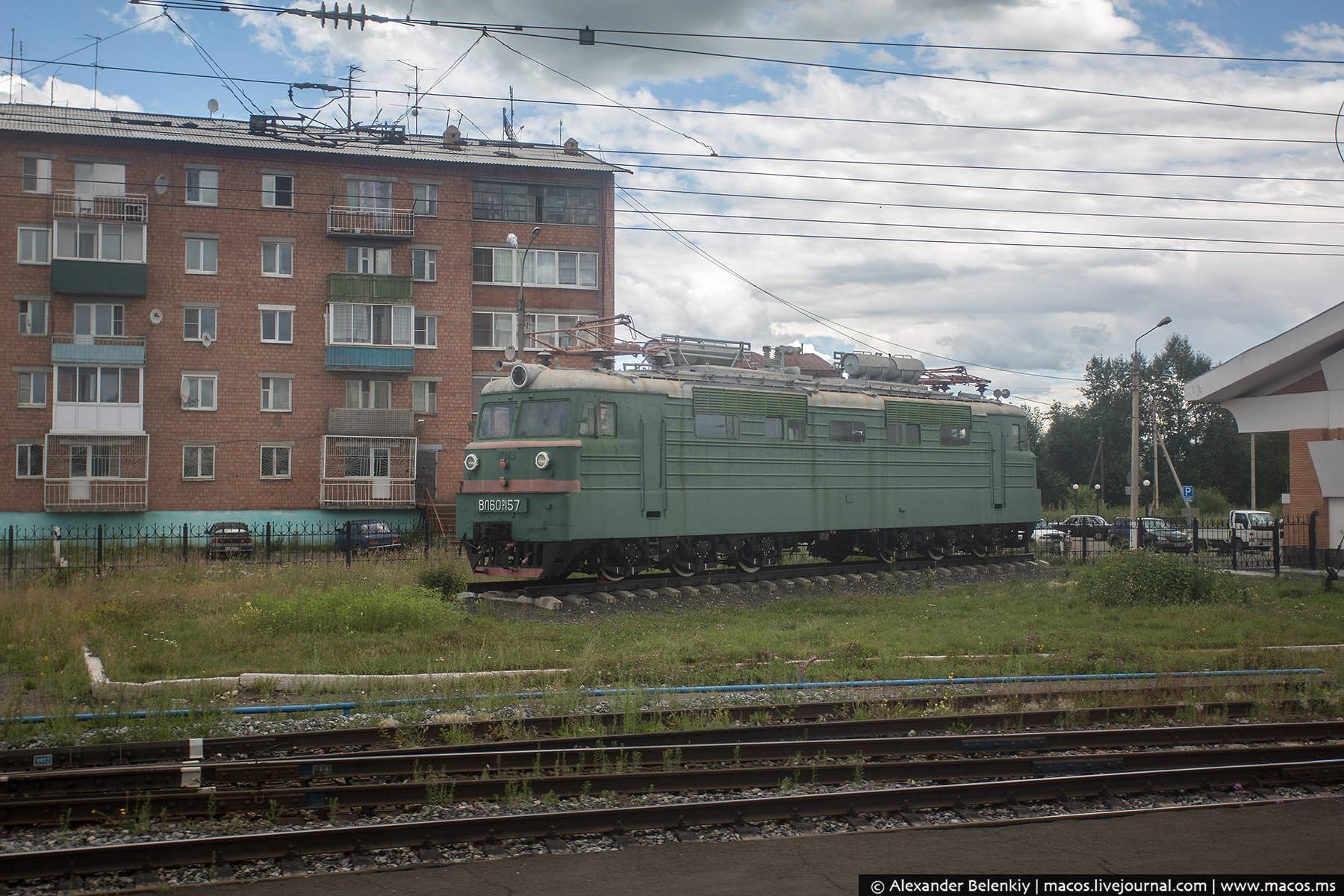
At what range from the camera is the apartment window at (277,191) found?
1725 inches

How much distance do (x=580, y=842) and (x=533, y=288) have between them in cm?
4028

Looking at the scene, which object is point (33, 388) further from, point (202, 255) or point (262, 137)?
point (262, 137)

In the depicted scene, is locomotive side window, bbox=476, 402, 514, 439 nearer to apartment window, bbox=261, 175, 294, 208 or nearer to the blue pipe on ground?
the blue pipe on ground

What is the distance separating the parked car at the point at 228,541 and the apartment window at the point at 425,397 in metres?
10.0

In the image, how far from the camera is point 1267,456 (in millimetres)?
75000

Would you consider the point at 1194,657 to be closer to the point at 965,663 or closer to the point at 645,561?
the point at 965,663

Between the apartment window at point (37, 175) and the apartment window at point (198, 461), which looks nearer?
the apartment window at point (37, 175)

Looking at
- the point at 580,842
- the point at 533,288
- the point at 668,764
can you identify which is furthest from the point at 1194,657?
the point at 533,288

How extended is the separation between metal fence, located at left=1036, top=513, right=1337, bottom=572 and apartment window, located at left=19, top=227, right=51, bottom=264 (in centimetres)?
3578

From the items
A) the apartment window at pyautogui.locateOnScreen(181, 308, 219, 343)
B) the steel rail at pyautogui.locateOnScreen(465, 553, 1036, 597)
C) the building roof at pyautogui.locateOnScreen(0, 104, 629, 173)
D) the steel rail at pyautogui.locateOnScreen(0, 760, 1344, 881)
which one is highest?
the building roof at pyautogui.locateOnScreen(0, 104, 629, 173)

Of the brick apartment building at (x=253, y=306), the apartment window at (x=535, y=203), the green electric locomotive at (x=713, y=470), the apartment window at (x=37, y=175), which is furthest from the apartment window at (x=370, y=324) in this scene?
the green electric locomotive at (x=713, y=470)

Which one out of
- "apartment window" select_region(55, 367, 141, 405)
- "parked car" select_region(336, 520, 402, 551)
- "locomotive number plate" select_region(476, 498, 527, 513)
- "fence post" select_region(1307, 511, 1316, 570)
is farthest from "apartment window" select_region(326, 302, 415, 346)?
"fence post" select_region(1307, 511, 1316, 570)

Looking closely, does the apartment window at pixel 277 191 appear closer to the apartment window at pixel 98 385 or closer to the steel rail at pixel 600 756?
the apartment window at pixel 98 385

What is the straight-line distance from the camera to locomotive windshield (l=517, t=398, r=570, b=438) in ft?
64.4
